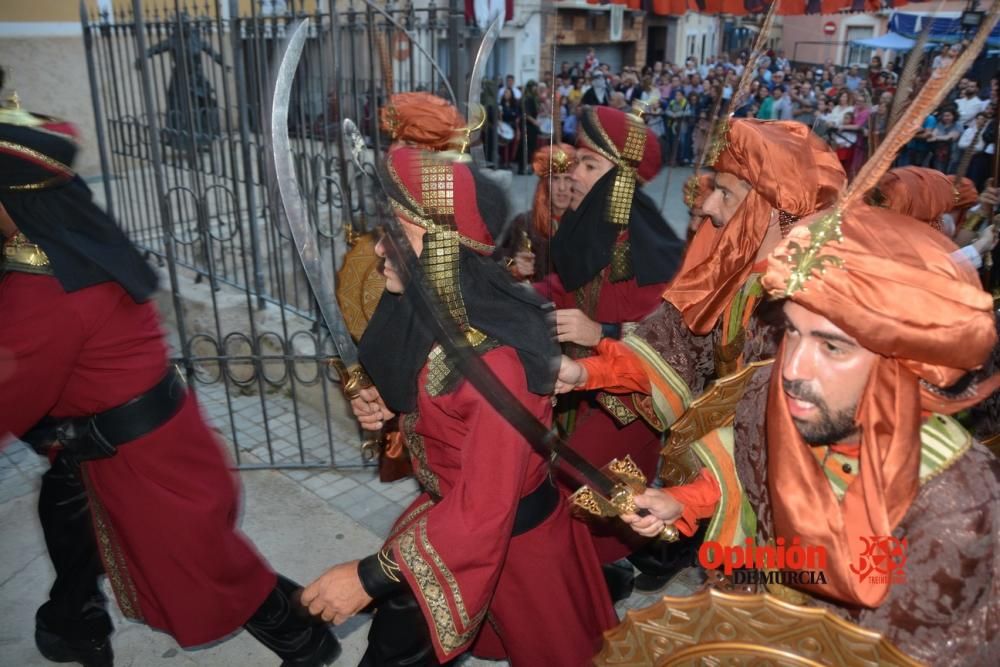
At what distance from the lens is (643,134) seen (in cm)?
391

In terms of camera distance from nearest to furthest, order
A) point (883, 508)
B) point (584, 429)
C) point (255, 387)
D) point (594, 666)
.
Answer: point (883, 508), point (594, 666), point (584, 429), point (255, 387)

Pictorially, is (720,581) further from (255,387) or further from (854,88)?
(854,88)

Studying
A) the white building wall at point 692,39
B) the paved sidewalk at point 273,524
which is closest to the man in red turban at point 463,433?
the paved sidewalk at point 273,524

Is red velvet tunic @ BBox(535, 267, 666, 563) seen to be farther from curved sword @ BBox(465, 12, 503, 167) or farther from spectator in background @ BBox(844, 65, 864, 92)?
spectator in background @ BBox(844, 65, 864, 92)

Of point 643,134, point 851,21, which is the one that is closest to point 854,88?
point 851,21

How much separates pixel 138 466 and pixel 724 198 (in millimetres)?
2367

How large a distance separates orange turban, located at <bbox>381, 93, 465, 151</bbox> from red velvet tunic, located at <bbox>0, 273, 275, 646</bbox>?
1881 millimetres

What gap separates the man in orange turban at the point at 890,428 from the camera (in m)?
1.49

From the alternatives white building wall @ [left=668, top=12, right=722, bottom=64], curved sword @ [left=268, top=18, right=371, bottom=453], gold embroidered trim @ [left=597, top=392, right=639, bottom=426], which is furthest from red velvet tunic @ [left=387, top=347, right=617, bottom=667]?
white building wall @ [left=668, top=12, right=722, bottom=64]

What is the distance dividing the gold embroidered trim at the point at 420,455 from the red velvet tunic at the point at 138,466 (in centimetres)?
82

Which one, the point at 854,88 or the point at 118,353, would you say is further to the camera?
the point at 854,88

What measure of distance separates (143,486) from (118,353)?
46 centimetres

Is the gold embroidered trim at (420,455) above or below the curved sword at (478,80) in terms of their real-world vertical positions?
below

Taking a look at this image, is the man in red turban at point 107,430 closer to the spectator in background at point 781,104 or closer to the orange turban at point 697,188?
the orange turban at point 697,188
